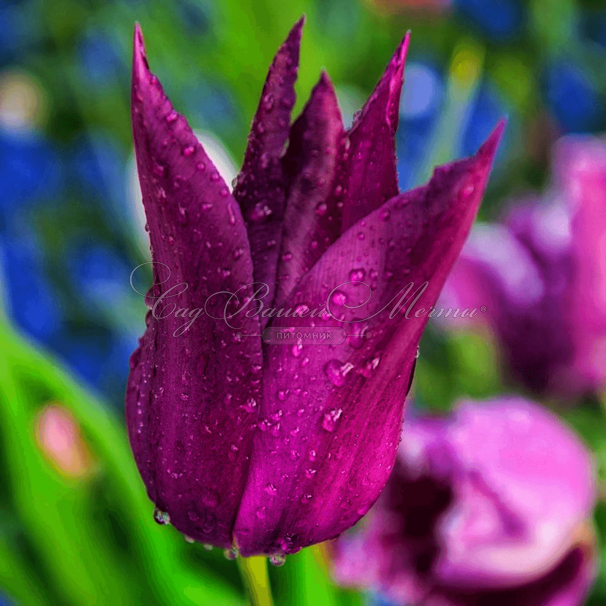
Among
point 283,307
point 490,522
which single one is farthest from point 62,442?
point 283,307

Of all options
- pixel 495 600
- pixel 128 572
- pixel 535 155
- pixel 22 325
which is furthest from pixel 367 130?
pixel 535 155

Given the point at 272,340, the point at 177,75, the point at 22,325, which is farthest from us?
the point at 177,75

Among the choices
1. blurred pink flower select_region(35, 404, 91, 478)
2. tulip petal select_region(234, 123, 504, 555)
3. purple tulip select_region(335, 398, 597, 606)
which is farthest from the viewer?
blurred pink flower select_region(35, 404, 91, 478)

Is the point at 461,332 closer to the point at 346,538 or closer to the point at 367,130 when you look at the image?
the point at 346,538

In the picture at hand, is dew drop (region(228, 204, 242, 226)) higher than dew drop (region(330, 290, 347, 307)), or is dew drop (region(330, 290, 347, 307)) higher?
dew drop (region(228, 204, 242, 226))

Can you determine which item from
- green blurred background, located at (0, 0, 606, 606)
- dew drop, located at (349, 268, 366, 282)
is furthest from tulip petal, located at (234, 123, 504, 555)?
green blurred background, located at (0, 0, 606, 606)

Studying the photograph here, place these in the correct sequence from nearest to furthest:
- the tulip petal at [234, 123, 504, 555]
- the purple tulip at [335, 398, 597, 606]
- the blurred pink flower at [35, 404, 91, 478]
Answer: the tulip petal at [234, 123, 504, 555]
the purple tulip at [335, 398, 597, 606]
the blurred pink flower at [35, 404, 91, 478]

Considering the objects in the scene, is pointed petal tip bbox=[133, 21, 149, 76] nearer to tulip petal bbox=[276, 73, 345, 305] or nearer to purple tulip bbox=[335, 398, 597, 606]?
tulip petal bbox=[276, 73, 345, 305]
